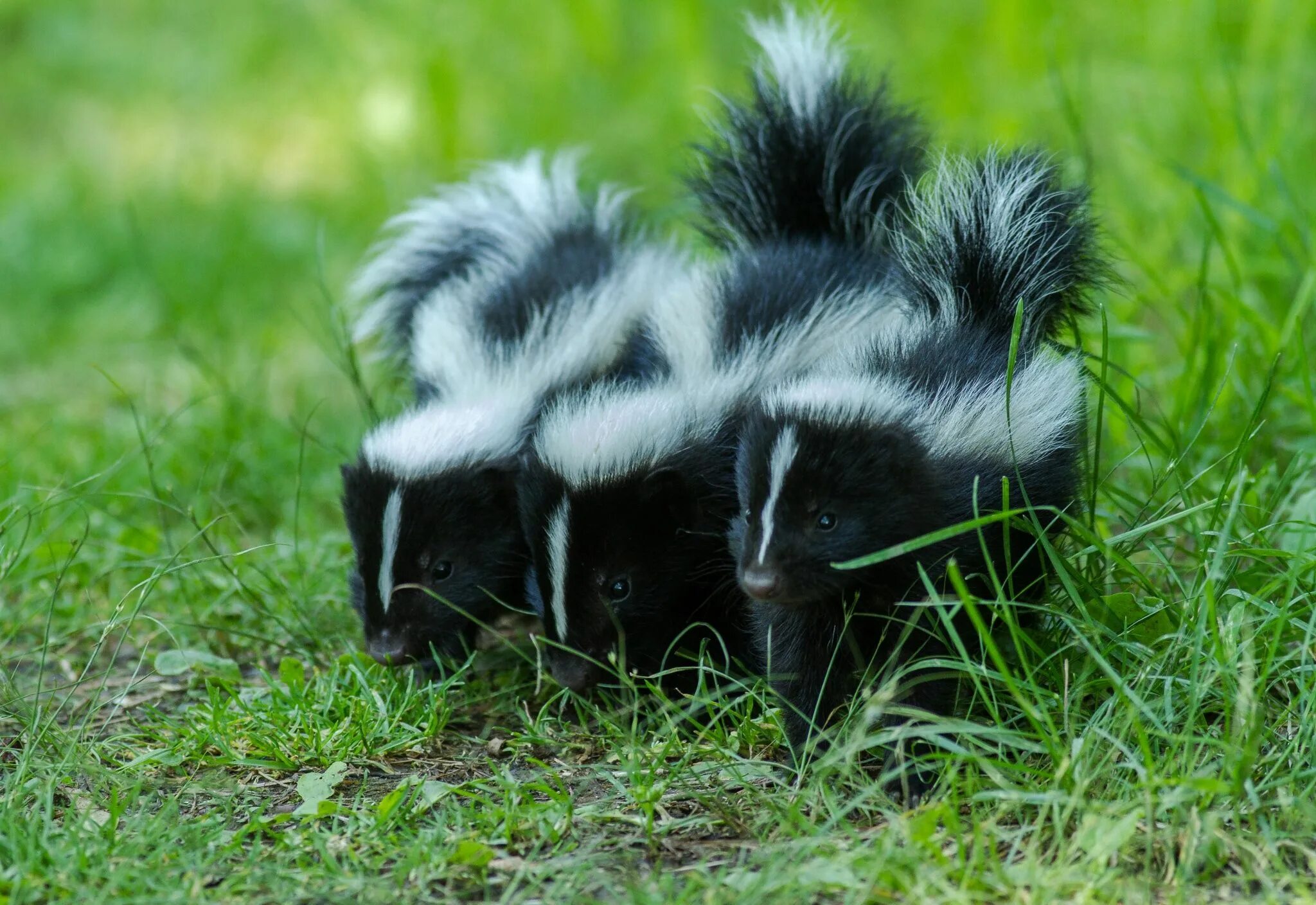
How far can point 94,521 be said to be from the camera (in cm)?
495

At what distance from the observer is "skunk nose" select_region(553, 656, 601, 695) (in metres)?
3.76

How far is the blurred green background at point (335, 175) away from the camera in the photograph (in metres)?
4.77

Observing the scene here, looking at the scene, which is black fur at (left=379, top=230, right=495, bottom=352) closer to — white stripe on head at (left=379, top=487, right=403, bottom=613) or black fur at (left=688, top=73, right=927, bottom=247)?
black fur at (left=688, top=73, right=927, bottom=247)

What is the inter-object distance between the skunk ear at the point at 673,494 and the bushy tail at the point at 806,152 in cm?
117

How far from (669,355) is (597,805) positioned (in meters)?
1.42

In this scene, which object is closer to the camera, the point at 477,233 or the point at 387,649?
the point at 387,649

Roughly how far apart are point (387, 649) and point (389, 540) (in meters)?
0.30

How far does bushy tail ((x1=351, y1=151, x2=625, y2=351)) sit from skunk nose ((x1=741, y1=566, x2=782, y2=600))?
2.27 meters

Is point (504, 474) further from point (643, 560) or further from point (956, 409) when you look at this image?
point (956, 409)

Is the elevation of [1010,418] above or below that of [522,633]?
above

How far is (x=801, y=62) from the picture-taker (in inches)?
187

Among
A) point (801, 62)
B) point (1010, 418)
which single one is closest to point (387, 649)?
point (1010, 418)

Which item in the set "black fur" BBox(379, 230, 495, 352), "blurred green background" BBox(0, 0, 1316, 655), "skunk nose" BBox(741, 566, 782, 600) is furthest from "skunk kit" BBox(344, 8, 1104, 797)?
"blurred green background" BBox(0, 0, 1316, 655)

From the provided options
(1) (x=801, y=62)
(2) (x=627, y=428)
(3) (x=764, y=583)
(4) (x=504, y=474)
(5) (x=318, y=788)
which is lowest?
(5) (x=318, y=788)
